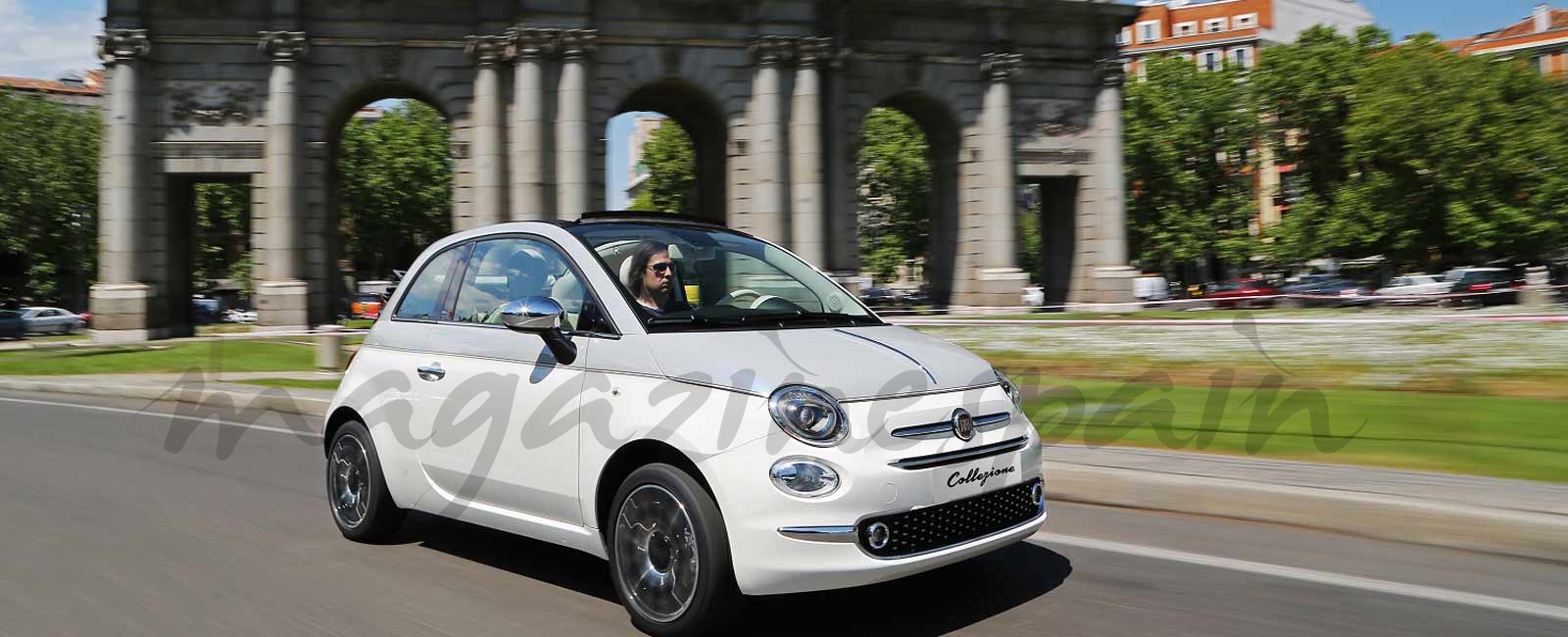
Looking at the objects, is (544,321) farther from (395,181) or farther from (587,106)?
(395,181)

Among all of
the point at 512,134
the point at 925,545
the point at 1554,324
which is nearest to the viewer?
the point at 925,545

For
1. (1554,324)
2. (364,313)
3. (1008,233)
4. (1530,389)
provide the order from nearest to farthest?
(1530,389)
(1554,324)
(1008,233)
(364,313)

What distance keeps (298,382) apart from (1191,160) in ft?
171

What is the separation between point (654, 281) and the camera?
531 cm

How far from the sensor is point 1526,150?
4788cm

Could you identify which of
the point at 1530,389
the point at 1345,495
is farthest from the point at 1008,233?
the point at 1345,495

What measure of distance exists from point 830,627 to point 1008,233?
1337 inches

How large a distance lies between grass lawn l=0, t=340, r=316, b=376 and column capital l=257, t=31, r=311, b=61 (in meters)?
8.39

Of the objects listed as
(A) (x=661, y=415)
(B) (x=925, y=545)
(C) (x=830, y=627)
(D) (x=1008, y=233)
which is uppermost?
(D) (x=1008, y=233)

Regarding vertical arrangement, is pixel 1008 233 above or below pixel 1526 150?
below

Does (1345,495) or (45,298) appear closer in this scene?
(1345,495)

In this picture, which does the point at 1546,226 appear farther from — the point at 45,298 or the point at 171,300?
the point at 45,298

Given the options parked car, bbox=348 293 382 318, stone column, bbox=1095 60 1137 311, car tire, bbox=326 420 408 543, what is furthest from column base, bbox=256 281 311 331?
car tire, bbox=326 420 408 543

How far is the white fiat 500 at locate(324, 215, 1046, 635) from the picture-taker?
4383 mm
